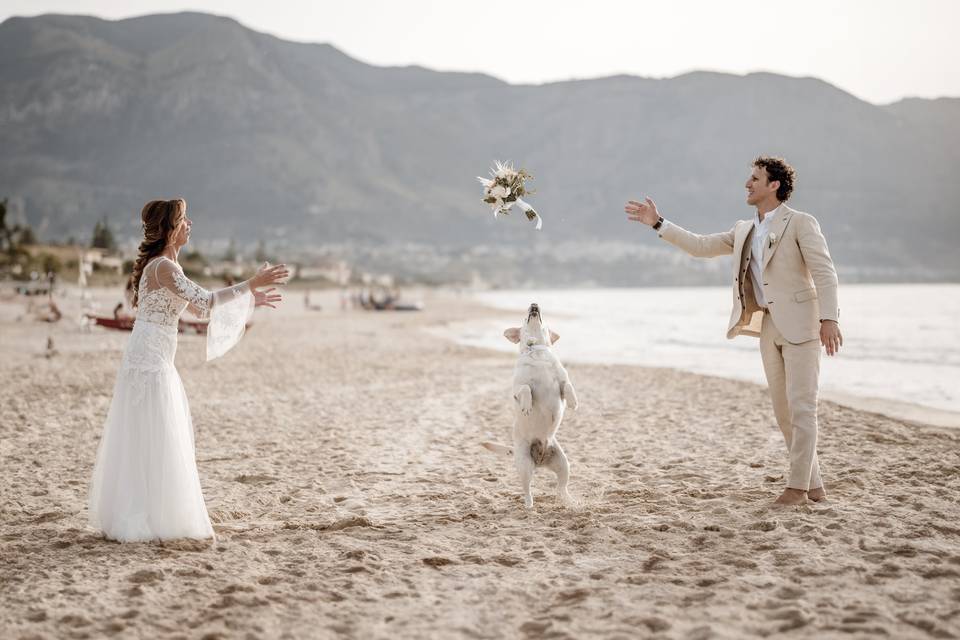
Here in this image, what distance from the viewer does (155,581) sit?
4070 mm

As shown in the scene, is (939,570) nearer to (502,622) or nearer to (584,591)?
(584,591)

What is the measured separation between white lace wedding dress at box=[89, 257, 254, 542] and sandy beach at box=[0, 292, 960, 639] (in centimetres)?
20

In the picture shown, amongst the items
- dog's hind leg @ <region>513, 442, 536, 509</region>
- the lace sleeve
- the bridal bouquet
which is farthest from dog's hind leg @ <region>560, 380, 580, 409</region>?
the lace sleeve

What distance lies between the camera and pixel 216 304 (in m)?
4.82

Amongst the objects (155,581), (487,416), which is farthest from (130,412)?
(487,416)

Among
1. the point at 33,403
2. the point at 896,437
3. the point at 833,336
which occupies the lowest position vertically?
the point at 33,403

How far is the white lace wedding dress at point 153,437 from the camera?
4.67 metres

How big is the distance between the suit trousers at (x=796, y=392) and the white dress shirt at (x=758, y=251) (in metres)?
0.18

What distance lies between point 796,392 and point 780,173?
5.68 ft

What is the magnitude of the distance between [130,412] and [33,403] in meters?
7.58

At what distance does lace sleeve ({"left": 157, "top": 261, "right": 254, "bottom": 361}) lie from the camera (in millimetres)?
4723

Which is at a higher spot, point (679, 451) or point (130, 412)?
point (130, 412)

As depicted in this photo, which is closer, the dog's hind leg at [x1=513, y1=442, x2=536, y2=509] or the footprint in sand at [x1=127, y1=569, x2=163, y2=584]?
the footprint in sand at [x1=127, y1=569, x2=163, y2=584]

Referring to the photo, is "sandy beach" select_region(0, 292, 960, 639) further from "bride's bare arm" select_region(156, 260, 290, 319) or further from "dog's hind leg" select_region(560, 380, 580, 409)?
"bride's bare arm" select_region(156, 260, 290, 319)
